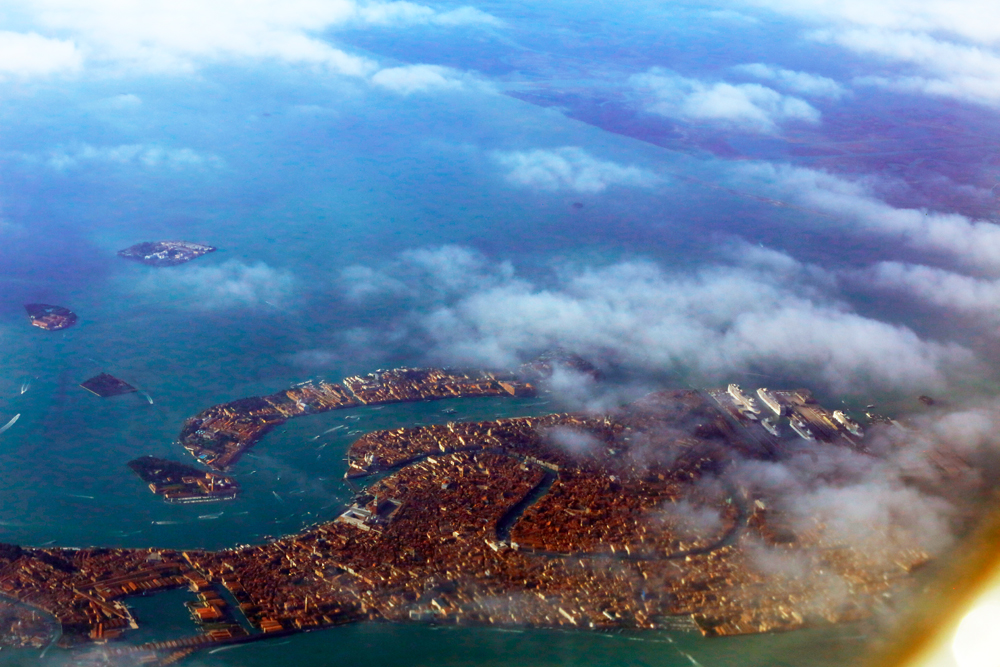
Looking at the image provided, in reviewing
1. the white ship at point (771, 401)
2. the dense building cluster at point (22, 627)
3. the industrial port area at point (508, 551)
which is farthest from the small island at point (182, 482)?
the white ship at point (771, 401)

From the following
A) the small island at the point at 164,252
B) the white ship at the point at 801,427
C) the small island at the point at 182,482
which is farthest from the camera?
the small island at the point at 164,252

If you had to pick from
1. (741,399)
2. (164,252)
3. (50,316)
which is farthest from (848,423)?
(164,252)

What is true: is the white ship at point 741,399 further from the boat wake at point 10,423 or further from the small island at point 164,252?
the small island at point 164,252

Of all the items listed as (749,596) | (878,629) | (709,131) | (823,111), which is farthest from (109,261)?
(823,111)

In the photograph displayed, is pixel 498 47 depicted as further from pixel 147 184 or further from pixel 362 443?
pixel 362 443

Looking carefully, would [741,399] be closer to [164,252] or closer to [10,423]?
[10,423]

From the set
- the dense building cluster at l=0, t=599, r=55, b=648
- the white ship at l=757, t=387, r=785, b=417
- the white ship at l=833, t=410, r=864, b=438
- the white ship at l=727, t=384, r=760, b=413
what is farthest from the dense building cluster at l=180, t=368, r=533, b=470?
the white ship at l=833, t=410, r=864, b=438

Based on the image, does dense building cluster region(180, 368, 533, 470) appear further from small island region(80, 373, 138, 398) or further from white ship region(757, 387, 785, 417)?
white ship region(757, 387, 785, 417)
